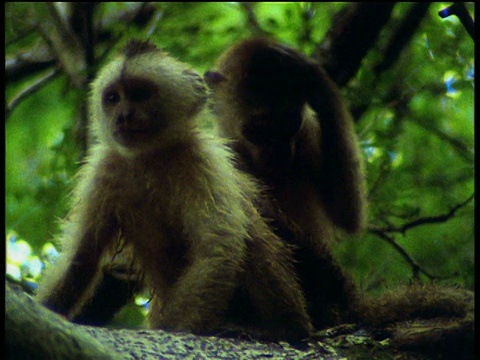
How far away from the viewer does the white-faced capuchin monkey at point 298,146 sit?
5.88 metres

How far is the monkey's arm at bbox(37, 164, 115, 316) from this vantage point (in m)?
5.28

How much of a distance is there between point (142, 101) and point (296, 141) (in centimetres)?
185

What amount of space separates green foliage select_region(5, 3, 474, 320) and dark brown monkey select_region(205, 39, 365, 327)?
0.63m

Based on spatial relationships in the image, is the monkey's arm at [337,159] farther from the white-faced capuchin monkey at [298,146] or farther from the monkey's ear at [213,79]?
the monkey's ear at [213,79]

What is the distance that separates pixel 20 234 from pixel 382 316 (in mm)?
4235

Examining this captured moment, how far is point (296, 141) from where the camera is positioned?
6.94m

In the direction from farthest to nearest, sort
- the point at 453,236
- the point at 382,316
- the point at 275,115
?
the point at 453,236, the point at 275,115, the point at 382,316

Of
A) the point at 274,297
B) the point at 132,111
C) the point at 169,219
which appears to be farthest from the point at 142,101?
the point at 274,297

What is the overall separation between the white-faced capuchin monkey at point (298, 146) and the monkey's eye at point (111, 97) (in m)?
1.32

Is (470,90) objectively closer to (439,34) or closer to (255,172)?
(439,34)

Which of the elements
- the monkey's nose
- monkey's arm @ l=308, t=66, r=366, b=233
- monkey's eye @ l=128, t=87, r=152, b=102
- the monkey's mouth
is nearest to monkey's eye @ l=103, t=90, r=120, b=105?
monkey's eye @ l=128, t=87, r=152, b=102

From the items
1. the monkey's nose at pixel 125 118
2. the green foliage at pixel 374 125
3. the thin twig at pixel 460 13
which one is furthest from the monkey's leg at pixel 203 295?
the green foliage at pixel 374 125

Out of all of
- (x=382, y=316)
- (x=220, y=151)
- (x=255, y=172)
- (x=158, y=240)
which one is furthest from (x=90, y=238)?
(x=382, y=316)

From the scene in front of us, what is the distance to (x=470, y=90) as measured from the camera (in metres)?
7.49
